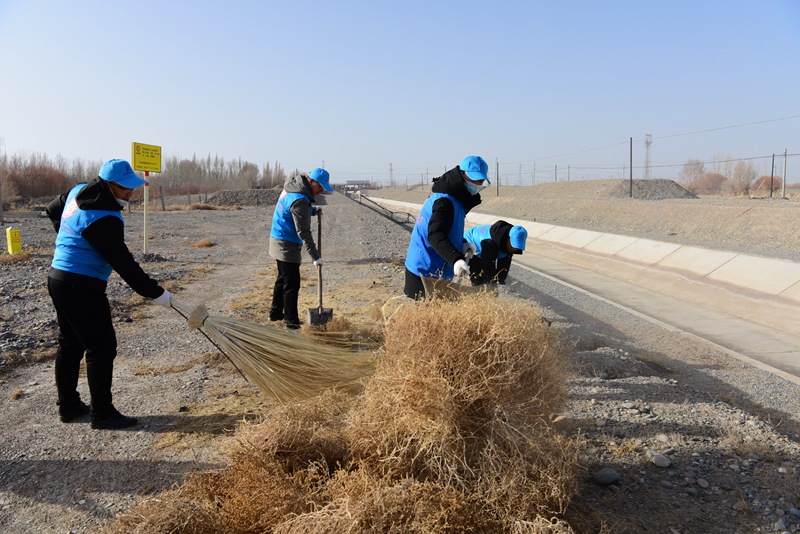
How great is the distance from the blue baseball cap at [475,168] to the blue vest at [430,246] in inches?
8.5

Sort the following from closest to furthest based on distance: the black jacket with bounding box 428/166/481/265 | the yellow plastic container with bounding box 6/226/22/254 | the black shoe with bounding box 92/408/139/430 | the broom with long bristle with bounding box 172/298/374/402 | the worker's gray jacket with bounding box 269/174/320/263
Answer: the broom with long bristle with bounding box 172/298/374/402, the black jacket with bounding box 428/166/481/265, the black shoe with bounding box 92/408/139/430, the worker's gray jacket with bounding box 269/174/320/263, the yellow plastic container with bounding box 6/226/22/254

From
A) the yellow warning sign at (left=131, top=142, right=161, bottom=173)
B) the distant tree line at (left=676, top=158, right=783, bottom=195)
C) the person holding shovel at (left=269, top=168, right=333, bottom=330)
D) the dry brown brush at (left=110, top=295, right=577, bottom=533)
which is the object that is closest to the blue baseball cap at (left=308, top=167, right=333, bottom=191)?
the person holding shovel at (left=269, top=168, right=333, bottom=330)

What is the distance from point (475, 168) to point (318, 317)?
2955 mm

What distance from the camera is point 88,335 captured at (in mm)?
4109

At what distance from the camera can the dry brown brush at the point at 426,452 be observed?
236 cm

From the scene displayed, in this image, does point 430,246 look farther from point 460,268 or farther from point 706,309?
point 706,309

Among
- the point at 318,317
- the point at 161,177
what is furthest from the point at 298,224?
the point at 161,177

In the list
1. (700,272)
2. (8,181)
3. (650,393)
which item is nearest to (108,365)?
(650,393)

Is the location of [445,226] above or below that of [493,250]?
above

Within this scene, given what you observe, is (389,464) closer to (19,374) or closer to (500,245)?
(500,245)

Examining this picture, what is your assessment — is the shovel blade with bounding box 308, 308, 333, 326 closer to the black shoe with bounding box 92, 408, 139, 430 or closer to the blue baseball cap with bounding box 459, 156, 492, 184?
the black shoe with bounding box 92, 408, 139, 430

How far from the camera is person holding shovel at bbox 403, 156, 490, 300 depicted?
411 centimetres

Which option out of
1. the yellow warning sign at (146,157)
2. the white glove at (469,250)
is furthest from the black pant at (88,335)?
the yellow warning sign at (146,157)

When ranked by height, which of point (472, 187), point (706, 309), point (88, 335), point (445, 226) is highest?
point (472, 187)
